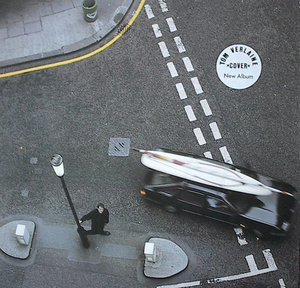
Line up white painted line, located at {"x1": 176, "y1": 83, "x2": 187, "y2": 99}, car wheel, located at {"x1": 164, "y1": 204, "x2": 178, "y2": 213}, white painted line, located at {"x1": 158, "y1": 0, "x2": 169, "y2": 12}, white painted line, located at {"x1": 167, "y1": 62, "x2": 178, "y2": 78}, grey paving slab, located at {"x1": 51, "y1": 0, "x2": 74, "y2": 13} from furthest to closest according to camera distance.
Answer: grey paving slab, located at {"x1": 51, "y1": 0, "x2": 74, "y2": 13}, white painted line, located at {"x1": 158, "y1": 0, "x2": 169, "y2": 12}, white painted line, located at {"x1": 167, "y1": 62, "x2": 178, "y2": 78}, white painted line, located at {"x1": 176, "y1": 83, "x2": 187, "y2": 99}, car wheel, located at {"x1": 164, "y1": 204, "x2": 178, "y2": 213}

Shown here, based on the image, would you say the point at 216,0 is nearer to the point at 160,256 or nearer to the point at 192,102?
the point at 192,102

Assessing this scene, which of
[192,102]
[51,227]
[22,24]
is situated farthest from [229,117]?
[22,24]

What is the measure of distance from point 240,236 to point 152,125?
443cm

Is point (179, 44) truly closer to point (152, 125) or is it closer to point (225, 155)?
point (152, 125)

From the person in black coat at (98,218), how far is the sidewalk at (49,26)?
6298mm

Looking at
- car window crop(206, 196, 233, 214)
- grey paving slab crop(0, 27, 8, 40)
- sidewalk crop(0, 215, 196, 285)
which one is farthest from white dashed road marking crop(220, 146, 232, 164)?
grey paving slab crop(0, 27, 8, 40)

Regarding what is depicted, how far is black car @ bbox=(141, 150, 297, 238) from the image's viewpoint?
48.4ft

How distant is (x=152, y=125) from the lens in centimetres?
1691

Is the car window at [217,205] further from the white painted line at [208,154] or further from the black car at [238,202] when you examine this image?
the white painted line at [208,154]

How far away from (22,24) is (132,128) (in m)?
5.81

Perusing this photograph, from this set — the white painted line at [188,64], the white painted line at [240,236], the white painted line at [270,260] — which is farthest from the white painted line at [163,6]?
the white painted line at [270,260]

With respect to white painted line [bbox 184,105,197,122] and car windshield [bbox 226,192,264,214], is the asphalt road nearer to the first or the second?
white painted line [bbox 184,105,197,122]

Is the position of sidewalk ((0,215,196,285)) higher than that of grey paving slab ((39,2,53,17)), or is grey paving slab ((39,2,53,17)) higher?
grey paving slab ((39,2,53,17))

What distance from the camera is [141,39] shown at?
720 inches
